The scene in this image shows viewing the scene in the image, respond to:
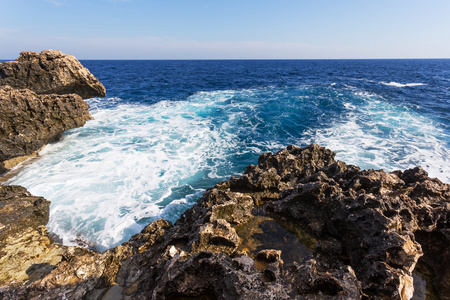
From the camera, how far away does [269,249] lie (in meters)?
5.25

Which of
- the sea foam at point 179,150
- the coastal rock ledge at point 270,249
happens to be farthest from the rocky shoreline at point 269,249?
the sea foam at point 179,150

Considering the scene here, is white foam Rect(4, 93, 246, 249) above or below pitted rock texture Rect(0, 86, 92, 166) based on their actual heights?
below

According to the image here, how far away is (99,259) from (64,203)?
6460 mm

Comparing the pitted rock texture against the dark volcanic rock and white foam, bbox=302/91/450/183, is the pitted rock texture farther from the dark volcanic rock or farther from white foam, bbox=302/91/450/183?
white foam, bbox=302/91/450/183

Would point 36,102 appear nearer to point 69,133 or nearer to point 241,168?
point 69,133

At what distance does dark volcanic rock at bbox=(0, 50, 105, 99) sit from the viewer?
16.9 m

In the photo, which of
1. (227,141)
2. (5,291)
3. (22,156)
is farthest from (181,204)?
(22,156)

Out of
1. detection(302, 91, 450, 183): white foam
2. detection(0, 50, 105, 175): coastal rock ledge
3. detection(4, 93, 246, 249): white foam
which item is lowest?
detection(4, 93, 246, 249): white foam

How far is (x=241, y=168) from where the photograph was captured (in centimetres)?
1330

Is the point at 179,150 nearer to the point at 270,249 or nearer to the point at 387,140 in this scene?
the point at 270,249

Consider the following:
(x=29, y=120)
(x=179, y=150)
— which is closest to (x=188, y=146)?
(x=179, y=150)

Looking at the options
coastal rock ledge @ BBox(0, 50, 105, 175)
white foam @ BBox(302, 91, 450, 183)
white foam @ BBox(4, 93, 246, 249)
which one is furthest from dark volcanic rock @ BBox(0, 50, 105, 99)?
white foam @ BBox(302, 91, 450, 183)

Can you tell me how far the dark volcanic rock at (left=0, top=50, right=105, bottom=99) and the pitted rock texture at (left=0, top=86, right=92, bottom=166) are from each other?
3.60 metres

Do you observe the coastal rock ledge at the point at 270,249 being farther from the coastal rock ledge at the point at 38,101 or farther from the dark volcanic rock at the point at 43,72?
the dark volcanic rock at the point at 43,72
